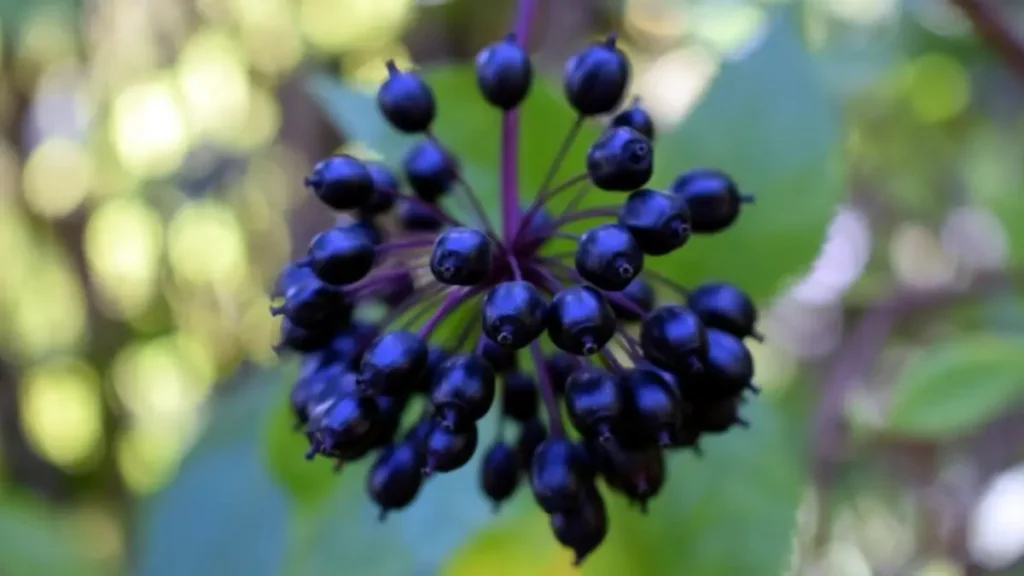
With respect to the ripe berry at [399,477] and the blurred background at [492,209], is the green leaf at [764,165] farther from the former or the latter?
the ripe berry at [399,477]

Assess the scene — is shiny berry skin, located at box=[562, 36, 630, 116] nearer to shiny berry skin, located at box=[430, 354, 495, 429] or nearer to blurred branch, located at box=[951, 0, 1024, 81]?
shiny berry skin, located at box=[430, 354, 495, 429]

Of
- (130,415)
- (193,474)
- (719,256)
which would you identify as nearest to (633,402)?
(719,256)

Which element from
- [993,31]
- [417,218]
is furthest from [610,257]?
[993,31]

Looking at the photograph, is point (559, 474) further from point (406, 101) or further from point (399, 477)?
point (406, 101)

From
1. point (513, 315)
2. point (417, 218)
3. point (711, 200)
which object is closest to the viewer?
point (513, 315)

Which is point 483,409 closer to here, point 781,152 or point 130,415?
point 781,152

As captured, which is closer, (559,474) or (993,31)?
(559,474)

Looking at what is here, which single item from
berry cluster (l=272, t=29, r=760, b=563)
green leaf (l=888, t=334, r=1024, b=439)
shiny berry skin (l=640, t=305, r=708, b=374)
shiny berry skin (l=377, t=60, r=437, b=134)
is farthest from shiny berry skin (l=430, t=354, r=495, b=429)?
green leaf (l=888, t=334, r=1024, b=439)
